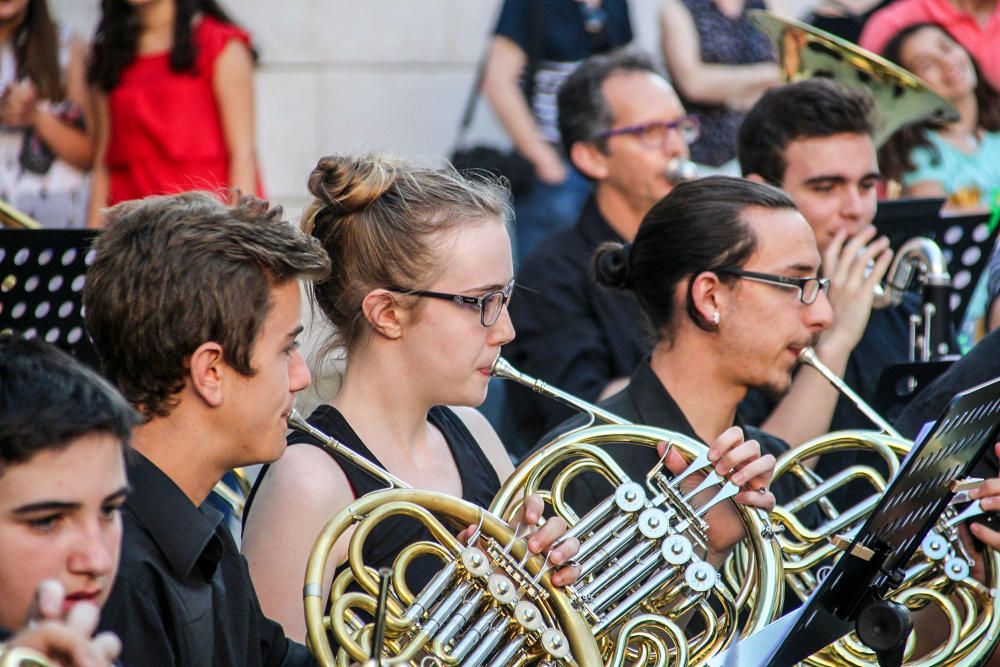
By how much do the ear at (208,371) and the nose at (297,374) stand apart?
0.13m

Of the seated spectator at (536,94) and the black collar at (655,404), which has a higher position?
the black collar at (655,404)

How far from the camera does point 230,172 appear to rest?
512 cm

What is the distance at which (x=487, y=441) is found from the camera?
10.6 ft

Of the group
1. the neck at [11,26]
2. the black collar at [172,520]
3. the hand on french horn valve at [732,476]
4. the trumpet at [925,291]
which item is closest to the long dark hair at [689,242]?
the hand on french horn valve at [732,476]

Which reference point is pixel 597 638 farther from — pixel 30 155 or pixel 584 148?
pixel 30 155

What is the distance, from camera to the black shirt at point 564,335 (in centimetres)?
420

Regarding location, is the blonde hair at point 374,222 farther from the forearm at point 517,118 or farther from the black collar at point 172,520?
the forearm at point 517,118

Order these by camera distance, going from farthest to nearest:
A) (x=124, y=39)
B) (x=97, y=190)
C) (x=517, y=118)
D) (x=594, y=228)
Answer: (x=517, y=118)
(x=97, y=190)
(x=124, y=39)
(x=594, y=228)

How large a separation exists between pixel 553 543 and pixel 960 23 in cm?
413

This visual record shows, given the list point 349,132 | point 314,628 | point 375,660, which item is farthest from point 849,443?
point 349,132

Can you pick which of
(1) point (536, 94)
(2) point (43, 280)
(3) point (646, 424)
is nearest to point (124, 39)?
(1) point (536, 94)

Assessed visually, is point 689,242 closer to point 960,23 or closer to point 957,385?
point 957,385

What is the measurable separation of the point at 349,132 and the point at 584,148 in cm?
172

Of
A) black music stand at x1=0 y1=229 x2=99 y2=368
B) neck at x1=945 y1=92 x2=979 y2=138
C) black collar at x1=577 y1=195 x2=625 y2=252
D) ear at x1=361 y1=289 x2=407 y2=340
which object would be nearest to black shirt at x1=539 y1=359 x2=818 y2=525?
ear at x1=361 y1=289 x2=407 y2=340
